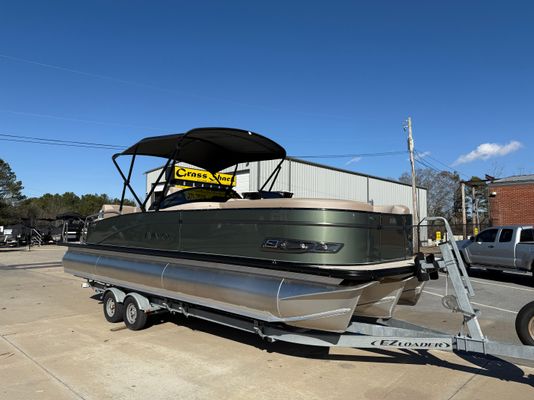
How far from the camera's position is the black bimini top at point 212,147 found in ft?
21.1

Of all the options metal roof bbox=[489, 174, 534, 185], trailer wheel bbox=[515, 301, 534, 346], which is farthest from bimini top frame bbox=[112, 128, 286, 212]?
metal roof bbox=[489, 174, 534, 185]

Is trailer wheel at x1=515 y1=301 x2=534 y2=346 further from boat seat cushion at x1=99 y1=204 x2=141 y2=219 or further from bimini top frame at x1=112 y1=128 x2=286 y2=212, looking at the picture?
boat seat cushion at x1=99 y1=204 x2=141 y2=219

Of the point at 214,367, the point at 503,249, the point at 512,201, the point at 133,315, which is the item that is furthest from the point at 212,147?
the point at 512,201

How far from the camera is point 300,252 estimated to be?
4262 mm

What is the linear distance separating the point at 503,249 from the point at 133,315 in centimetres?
1156

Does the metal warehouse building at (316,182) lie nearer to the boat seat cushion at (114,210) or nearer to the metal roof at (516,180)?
the metal roof at (516,180)

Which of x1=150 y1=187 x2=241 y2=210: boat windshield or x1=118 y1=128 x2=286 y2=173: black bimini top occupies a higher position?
x1=118 y1=128 x2=286 y2=173: black bimini top

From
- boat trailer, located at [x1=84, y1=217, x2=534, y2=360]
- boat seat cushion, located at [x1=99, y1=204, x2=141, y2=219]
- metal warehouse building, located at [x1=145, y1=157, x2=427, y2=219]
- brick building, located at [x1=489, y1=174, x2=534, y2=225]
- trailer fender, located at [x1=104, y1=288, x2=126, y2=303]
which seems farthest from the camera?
brick building, located at [x1=489, y1=174, x2=534, y2=225]

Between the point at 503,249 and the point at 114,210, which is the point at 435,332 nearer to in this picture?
the point at 114,210

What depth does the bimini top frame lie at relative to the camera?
252 inches

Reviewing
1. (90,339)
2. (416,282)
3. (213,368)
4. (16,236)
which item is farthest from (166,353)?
(16,236)

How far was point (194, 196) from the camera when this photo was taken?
662 centimetres

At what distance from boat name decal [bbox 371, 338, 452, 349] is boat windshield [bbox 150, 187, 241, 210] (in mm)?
3299

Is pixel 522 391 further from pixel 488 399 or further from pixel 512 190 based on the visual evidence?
pixel 512 190
